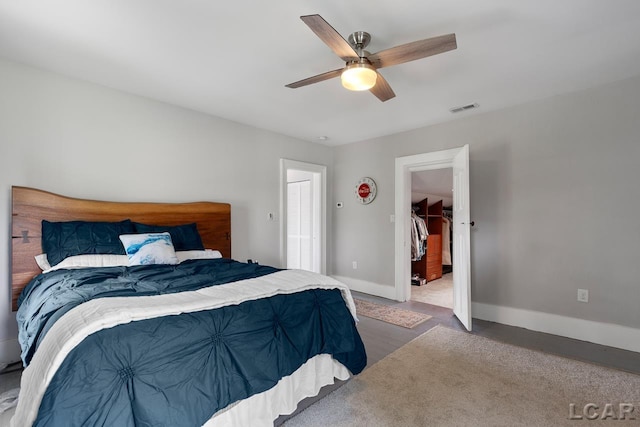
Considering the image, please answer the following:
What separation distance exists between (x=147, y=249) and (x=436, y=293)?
4.12 metres

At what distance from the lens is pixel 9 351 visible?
94.9 inches

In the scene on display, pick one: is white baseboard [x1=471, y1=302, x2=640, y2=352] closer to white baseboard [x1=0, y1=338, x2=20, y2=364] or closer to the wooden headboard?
the wooden headboard

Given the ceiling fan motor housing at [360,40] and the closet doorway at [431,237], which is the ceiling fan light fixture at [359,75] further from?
the closet doorway at [431,237]

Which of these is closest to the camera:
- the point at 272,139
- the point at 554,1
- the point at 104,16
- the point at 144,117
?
the point at 554,1

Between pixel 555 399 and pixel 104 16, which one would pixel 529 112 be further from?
pixel 104 16

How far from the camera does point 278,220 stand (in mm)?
4367

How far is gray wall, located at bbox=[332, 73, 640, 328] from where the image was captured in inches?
108

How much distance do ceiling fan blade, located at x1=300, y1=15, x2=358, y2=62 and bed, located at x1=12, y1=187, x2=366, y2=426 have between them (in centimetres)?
148

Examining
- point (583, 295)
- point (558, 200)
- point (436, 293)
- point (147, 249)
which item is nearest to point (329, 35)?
point (147, 249)

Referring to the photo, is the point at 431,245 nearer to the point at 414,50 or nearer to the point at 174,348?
the point at 414,50

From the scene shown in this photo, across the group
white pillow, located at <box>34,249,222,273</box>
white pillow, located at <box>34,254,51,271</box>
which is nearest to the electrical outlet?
white pillow, located at <box>34,249,222,273</box>

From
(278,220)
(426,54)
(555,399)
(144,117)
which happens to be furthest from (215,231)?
(555,399)

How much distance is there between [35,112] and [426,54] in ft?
10.4

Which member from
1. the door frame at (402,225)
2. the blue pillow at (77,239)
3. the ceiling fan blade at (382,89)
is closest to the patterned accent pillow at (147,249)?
the blue pillow at (77,239)
